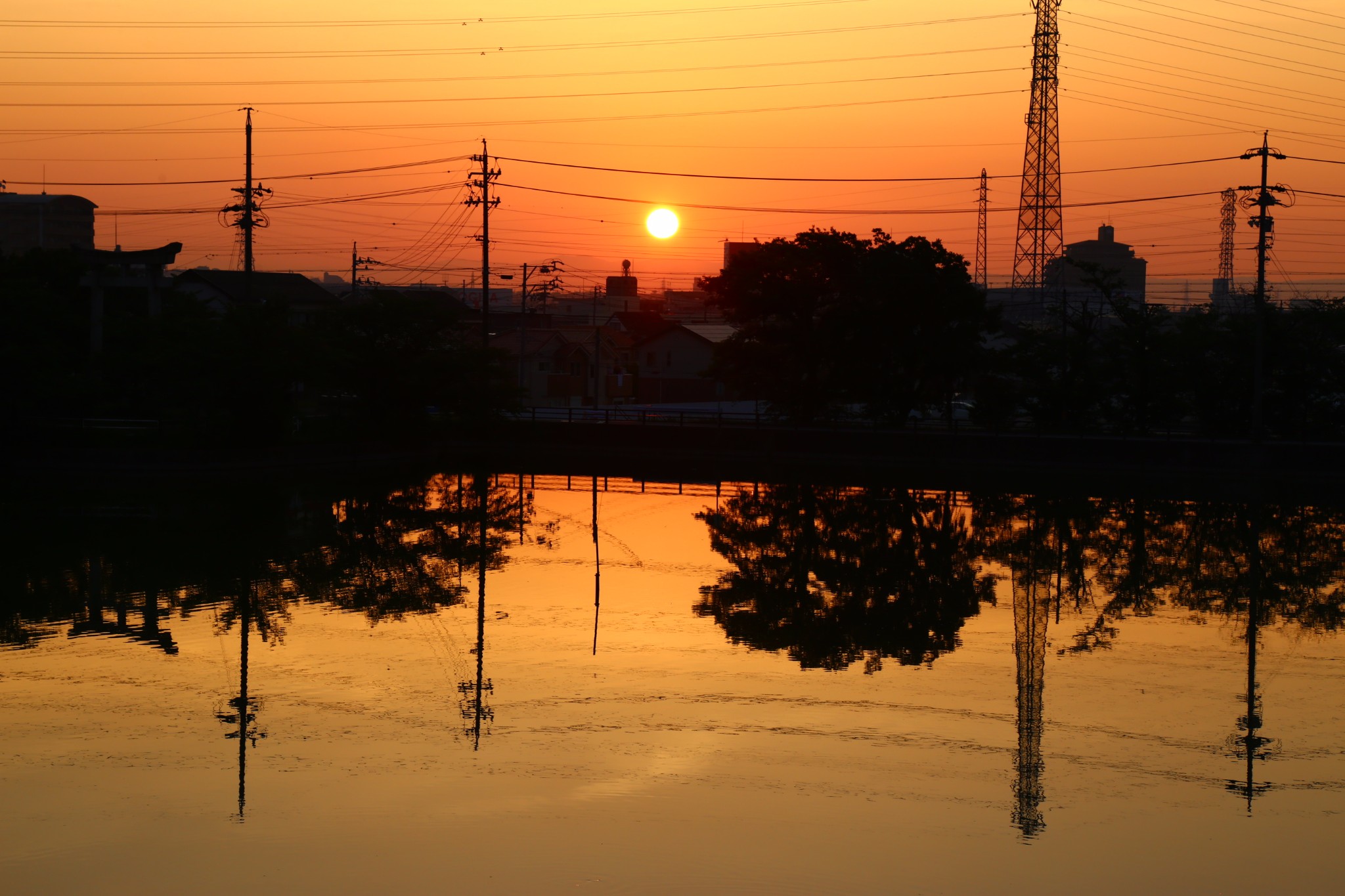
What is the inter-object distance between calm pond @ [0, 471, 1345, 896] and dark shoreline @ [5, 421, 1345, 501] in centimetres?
1067

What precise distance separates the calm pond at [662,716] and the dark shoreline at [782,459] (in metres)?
10.7

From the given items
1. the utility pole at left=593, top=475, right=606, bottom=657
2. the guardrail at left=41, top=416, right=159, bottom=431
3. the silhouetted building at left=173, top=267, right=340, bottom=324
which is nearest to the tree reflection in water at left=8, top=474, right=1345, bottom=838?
the utility pole at left=593, top=475, right=606, bottom=657

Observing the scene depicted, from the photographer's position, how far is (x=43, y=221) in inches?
4702

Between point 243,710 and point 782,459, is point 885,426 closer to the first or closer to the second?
point 782,459

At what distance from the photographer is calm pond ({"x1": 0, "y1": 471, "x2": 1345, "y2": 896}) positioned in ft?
28.2

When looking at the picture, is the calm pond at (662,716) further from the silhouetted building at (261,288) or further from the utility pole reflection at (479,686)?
the silhouetted building at (261,288)

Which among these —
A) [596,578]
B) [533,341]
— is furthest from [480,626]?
[533,341]

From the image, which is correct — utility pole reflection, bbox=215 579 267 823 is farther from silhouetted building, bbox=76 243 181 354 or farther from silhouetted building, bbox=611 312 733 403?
silhouetted building, bbox=611 312 733 403

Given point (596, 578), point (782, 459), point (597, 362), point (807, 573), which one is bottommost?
point (596, 578)

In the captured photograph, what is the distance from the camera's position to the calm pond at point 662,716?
8.59 m

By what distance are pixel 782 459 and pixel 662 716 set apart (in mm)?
31891

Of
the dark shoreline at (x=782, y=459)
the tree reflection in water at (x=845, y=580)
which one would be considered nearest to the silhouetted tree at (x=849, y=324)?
the dark shoreline at (x=782, y=459)

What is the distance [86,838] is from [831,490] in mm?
26665

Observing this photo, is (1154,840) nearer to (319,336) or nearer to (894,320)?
(319,336)
